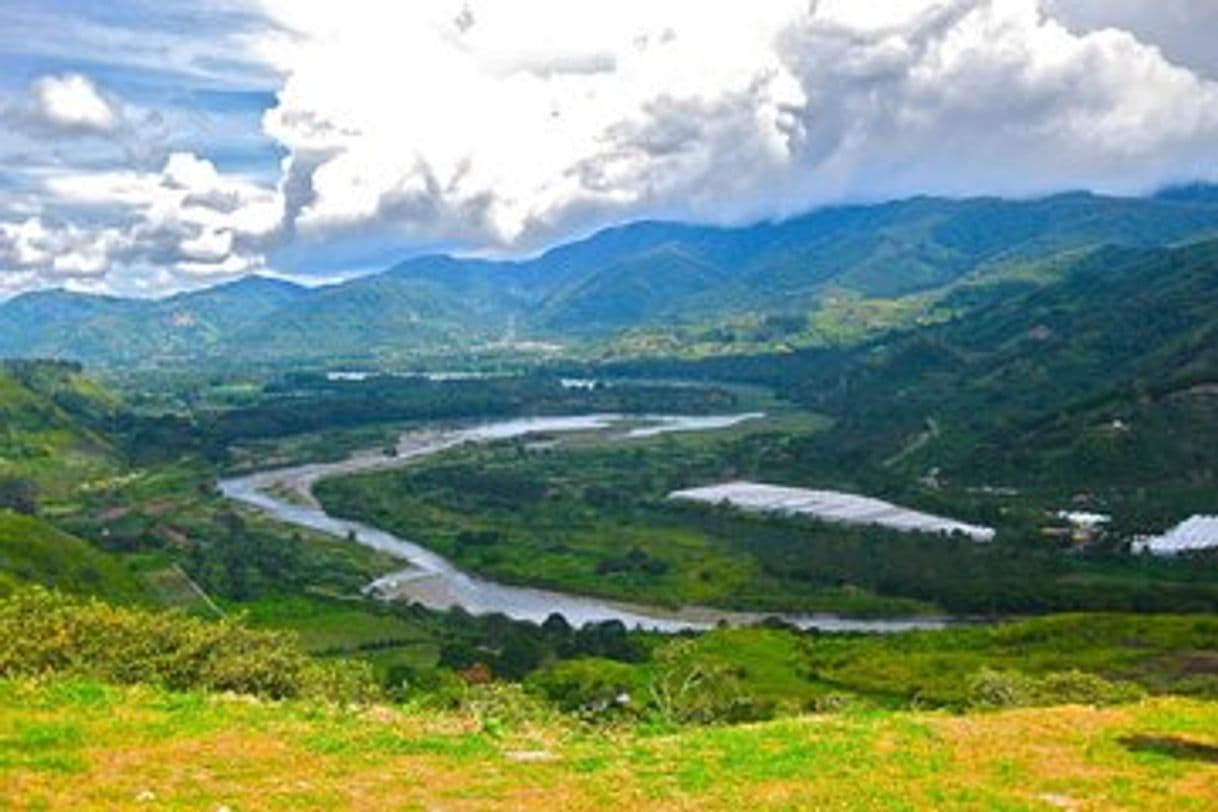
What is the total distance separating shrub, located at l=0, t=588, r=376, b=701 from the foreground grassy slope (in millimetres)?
9668

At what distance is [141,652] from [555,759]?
74.9ft

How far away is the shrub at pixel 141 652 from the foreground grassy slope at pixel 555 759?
9.67 m

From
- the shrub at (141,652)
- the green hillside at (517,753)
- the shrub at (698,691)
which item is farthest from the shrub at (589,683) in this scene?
the green hillside at (517,753)

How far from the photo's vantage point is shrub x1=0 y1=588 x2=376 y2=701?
45.7m

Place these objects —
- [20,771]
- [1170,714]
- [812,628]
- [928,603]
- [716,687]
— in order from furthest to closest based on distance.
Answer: [928,603] → [812,628] → [716,687] → [1170,714] → [20,771]

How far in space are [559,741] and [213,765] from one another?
8.78m

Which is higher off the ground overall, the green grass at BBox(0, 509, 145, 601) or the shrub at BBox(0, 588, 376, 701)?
the shrub at BBox(0, 588, 376, 701)

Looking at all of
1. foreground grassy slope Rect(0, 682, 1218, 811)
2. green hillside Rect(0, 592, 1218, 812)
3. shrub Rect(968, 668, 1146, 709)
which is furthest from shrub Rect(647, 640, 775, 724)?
foreground grassy slope Rect(0, 682, 1218, 811)

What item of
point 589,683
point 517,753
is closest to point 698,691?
point 589,683

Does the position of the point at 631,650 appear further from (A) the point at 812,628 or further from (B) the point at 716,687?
(B) the point at 716,687

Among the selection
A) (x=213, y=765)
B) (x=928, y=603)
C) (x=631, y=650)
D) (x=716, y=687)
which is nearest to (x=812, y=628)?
(x=928, y=603)

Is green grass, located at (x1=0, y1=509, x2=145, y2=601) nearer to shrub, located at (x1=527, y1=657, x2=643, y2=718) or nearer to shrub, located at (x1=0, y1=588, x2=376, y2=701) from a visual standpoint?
shrub, located at (x1=527, y1=657, x2=643, y2=718)

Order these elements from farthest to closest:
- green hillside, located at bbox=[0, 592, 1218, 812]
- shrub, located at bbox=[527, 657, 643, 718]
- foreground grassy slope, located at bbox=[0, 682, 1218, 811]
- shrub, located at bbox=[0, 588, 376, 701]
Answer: shrub, located at bbox=[527, 657, 643, 718] → shrub, located at bbox=[0, 588, 376, 701] → green hillside, located at bbox=[0, 592, 1218, 812] → foreground grassy slope, located at bbox=[0, 682, 1218, 811]

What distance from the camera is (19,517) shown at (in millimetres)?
191750
